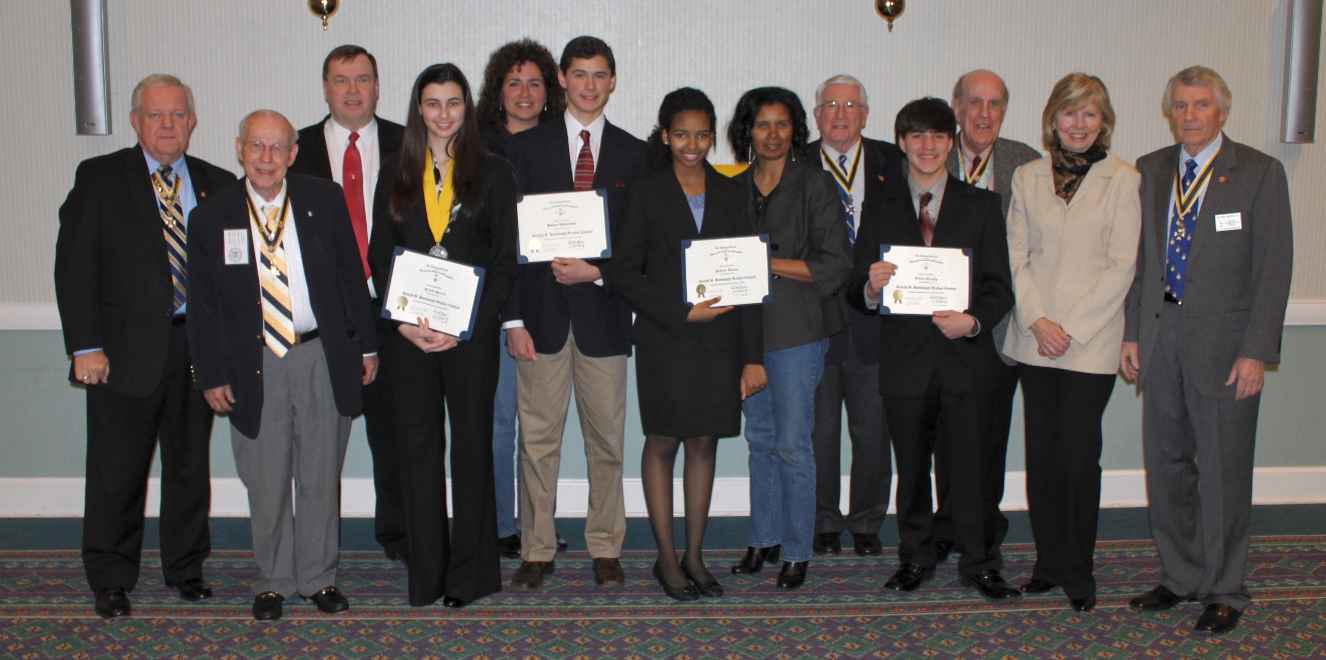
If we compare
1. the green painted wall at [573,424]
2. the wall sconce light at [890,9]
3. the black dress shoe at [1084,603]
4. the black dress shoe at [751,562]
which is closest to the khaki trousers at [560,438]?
the black dress shoe at [751,562]

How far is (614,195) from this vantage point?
3.96 meters

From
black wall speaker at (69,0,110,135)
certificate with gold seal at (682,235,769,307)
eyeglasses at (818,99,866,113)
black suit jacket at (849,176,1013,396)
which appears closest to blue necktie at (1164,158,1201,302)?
black suit jacket at (849,176,1013,396)

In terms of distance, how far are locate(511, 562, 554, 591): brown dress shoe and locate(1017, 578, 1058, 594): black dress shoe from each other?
1.67m

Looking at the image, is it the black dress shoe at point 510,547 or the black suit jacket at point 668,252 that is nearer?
the black suit jacket at point 668,252

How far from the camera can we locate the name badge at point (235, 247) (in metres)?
3.58

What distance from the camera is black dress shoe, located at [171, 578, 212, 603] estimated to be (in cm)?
396

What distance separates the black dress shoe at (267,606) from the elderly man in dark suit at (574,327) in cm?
80

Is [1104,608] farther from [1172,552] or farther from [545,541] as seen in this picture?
[545,541]

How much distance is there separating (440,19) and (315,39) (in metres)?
0.55

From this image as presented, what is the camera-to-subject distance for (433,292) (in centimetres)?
361

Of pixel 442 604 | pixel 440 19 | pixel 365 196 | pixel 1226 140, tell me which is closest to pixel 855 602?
pixel 442 604

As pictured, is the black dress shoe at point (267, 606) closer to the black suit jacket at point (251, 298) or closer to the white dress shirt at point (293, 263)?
the black suit jacket at point (251, 298)

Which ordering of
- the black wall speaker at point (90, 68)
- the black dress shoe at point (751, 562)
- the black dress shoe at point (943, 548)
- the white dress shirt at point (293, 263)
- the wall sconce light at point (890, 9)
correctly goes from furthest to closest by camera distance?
1. the wall sconce light at point (890, 9)
2. the black wall speaker at point (90, 68)
3. the black dress shoe at point (943, 548)
4. the black dress shoe at point (751, 562)
5. the white dress shirt at point (293, 263)

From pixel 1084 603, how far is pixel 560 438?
1.87 metres
